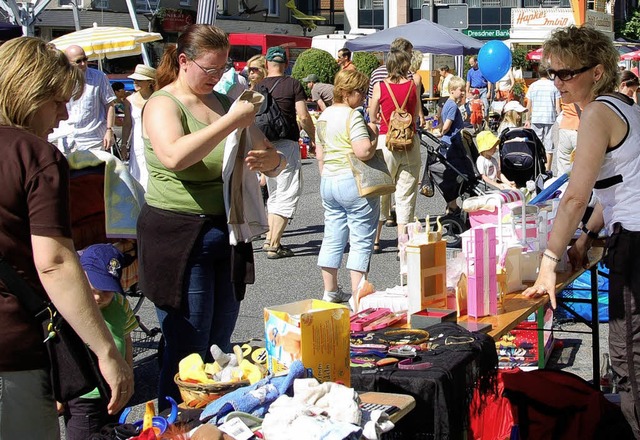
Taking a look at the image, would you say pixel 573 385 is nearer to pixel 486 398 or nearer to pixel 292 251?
pixel 486 398

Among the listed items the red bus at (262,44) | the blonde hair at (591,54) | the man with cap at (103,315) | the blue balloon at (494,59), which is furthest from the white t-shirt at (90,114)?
the red bus at (262,44)

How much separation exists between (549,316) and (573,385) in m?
1.89

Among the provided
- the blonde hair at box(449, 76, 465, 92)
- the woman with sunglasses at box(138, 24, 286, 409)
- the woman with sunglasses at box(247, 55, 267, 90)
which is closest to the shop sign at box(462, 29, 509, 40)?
the blonde hair at box(449, 76, 465, 92)

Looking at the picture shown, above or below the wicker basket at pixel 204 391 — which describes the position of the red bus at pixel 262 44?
above

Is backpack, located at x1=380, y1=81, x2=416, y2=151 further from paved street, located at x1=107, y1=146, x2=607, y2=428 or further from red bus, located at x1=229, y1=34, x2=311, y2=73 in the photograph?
red bus, located at x1=229, y1=34, x2=311, y2=73

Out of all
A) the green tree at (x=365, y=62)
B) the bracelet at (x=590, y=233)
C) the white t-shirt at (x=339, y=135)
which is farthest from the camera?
the green tree at (x=365, y=62)

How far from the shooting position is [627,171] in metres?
3.54

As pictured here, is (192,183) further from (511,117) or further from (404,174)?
(511,117)

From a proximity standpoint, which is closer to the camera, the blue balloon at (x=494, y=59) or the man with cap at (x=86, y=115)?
the man with cap at (x=86, y=115)

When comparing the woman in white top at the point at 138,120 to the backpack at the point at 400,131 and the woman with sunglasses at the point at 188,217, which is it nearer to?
the woman with sunglasses at the point at 188,217

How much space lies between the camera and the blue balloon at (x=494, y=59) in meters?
22.0

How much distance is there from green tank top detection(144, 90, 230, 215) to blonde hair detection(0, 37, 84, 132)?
113 cm

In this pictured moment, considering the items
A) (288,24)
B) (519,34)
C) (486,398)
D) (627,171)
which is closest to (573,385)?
(486,398)

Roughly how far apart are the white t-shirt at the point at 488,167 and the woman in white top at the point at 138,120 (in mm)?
3379
